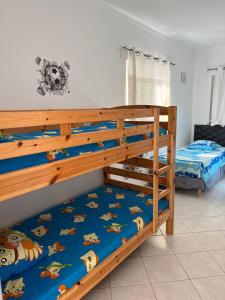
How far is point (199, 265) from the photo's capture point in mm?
2195

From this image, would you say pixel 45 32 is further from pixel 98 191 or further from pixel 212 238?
pixel 212 238

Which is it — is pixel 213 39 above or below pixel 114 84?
above

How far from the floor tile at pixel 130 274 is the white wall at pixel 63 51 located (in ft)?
3.09

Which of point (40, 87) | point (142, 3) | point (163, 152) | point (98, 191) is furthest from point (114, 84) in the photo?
point (163, 152)

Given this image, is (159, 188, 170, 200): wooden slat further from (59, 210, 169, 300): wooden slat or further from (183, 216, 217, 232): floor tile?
(183, 216, 217, 232): floor tile

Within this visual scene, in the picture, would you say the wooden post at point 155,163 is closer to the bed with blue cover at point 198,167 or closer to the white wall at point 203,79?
the bed with blue cover at point 198,167

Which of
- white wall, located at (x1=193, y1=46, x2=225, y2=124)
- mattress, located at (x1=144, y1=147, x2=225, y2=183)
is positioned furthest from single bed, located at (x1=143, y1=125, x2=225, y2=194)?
white wall, located at (x1=193, y1=46, x2=225, y2=124)

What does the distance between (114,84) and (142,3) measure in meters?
0.99

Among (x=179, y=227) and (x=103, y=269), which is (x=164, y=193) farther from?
(x=103, y=269)

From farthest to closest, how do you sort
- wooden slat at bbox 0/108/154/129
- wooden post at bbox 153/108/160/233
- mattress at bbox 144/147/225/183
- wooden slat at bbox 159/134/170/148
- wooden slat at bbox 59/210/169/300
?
1. mattress at bbox 144/147/225/183
2. wooden slat at bbox 159/134/170/148
3. wooden post at bbox 153/108/160/233
4. wooden slat at bbox 59/210/169/300
5. wooden slat at bbox 0/108/154/129

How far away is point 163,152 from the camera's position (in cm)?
435

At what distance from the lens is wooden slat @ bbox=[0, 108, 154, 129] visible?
3.63 feet

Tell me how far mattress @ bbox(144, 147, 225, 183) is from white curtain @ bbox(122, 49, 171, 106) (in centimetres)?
91

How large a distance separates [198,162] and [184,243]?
59.5 inches
